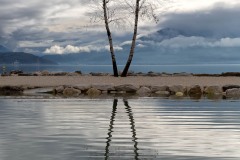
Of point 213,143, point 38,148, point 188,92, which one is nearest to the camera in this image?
point 38,148

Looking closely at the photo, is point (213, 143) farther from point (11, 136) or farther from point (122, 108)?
point (122, 108)

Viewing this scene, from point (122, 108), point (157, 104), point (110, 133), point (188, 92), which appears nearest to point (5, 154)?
point (110, 133)

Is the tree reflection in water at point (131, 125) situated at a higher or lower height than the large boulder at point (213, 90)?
lower

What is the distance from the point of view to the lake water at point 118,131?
9.85 metres

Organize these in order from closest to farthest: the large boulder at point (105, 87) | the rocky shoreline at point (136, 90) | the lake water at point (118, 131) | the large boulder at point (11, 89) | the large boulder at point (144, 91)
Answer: the lake water at point (118, 131)
the rocky shoreline at point (136, 90)
the large boulder at point (144, 91)
the large boulder at point (105, 87)
the large boulder at point (11, 89)

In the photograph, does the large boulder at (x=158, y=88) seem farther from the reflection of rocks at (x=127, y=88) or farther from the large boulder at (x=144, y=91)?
the reflection of rocks at (x=127, y=88)

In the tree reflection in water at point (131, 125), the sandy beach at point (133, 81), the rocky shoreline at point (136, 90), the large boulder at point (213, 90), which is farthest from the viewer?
the sandy beach at point (133, 81)

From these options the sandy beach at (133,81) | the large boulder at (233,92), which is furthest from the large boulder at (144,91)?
the large boulder at (233,92)

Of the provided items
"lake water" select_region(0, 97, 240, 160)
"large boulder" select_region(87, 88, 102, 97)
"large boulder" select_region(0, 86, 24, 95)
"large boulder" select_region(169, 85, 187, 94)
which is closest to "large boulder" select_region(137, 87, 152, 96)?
"large boulder" select_region(169, 85, 187, 94)

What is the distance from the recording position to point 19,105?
2042 cm

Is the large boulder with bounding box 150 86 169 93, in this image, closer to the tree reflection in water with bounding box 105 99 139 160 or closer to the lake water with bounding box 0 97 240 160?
the tree reflection in water with bounding box 105 99 139 160

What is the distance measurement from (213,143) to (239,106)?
31.7 feet

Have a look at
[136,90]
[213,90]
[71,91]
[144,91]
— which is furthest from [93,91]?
[213,90]

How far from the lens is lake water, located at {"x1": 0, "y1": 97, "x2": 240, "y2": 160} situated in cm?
985
